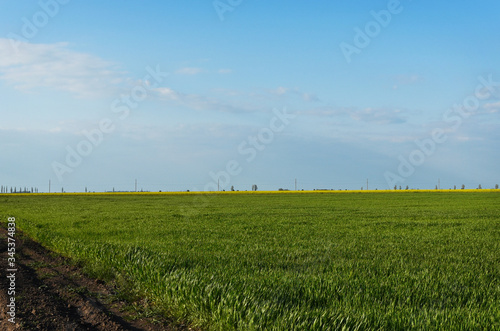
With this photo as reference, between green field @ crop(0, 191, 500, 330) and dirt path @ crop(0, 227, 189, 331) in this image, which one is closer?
green field @ crop(0, 191, 500, 330)

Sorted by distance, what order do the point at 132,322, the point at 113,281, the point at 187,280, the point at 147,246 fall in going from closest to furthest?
the point at 132,322
the point at 187,280
the point at 113,281
the point at 147,246

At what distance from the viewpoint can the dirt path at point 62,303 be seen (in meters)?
6.23

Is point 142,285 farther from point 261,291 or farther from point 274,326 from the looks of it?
point 274,326

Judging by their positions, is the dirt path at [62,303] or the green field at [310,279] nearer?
the green field at [310,279]

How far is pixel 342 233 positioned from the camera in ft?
57.2

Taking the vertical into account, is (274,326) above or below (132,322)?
above

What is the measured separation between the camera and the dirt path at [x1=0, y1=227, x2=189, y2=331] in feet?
20.4

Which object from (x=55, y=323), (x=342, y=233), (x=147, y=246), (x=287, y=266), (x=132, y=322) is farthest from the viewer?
(x=342, y=233)

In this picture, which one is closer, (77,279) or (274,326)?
(274,326)

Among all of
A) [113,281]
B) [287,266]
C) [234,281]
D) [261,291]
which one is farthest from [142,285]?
[287,266]

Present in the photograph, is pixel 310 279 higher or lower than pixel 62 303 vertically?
higher

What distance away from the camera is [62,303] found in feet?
23.8

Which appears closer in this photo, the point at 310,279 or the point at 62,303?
the point at 62,303

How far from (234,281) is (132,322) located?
6.08ft
